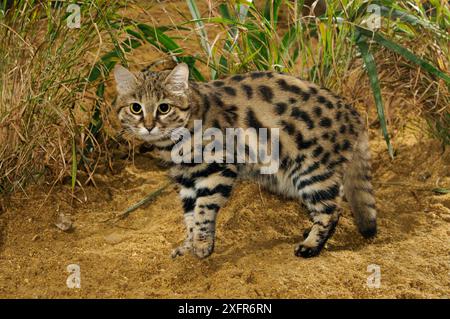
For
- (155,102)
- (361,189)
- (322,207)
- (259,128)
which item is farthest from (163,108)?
(361,189)

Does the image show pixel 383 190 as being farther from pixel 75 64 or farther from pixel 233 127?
pixel 75 64

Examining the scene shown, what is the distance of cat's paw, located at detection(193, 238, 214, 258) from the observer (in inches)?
137

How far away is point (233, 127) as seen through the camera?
11.6 ft

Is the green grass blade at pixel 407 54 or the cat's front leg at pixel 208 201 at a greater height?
the green grass blade at pixel 407 54

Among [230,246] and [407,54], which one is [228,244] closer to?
[230,246]

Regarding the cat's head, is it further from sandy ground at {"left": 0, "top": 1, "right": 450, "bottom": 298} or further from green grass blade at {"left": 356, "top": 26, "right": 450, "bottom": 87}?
green grass blade at {"left": 356, "top": 26, "right": 450, "bottom": 87}

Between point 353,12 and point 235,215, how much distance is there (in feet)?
4.94

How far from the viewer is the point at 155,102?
3.43 metres

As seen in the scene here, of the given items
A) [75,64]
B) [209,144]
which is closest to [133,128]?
[209,144]

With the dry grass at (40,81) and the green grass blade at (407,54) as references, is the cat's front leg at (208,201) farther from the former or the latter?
the green grass blade at (407,54)

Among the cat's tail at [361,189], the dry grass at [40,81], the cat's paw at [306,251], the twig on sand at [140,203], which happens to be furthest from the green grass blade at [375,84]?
the dry grass at [40,81]

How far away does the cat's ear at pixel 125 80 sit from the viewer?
3436 millimetres

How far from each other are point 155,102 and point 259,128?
60 cm

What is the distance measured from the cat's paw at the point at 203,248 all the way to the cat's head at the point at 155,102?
0.61 meters
